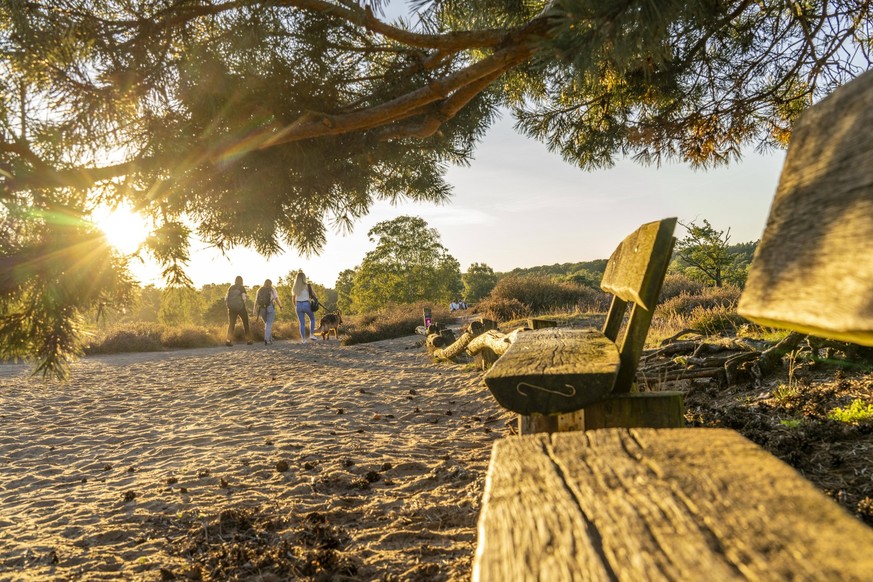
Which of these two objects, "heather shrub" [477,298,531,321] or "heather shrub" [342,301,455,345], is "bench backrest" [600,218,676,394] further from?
"heather shrub" [477,298,531,321]

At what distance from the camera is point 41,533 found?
2.82 metres

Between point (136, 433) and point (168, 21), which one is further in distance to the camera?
point (136, 433)

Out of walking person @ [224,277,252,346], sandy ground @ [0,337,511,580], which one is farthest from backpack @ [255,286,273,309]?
sandy ground @ [0,337,511,580]

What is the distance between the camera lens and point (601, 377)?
167 cm

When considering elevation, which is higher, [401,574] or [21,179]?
[21,179]

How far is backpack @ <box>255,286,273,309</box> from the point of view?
Answer: 14.8 m

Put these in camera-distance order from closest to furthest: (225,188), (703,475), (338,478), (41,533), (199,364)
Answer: (703,475), (41,533), (338,478), (225,188), (199,364)

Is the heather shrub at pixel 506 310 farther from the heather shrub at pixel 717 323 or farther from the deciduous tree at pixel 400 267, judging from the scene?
the deciduous tree at pixel 400 267

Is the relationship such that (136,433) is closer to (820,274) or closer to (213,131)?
(213,131)

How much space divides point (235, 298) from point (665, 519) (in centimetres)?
1510

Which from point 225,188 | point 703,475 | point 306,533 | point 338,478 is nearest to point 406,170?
point 225,188

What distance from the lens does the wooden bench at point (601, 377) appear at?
1.68 m

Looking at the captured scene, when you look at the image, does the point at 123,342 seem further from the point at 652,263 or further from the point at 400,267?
the point at 400,267

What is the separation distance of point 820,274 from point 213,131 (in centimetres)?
424
